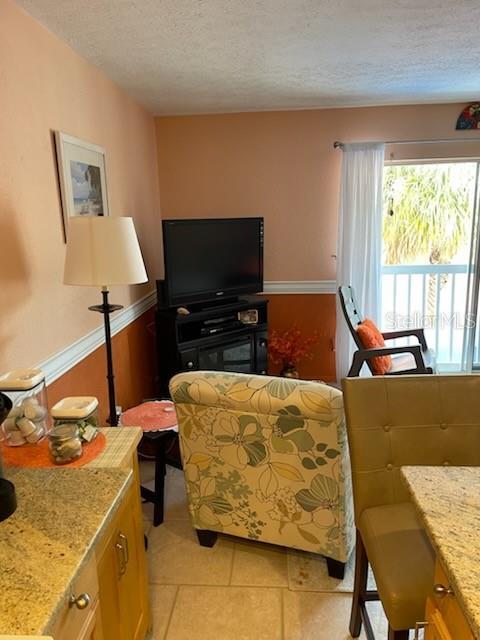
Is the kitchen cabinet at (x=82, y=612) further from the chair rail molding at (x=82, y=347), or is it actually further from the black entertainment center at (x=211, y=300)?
the black entertainment center at (x=211, y=300)

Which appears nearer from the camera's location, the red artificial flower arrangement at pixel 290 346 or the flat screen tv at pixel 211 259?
the flat screen tv at pixel 211 259

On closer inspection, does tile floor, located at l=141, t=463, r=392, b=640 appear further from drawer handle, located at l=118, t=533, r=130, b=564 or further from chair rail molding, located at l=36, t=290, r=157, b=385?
chair rail molding, located at l=36, t=290, r=157, b=385

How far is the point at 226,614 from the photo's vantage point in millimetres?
1830

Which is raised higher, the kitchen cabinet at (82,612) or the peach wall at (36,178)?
the peach wall at (36,178)

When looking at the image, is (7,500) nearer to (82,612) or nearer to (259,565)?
(82,612)

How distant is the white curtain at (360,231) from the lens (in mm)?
3766

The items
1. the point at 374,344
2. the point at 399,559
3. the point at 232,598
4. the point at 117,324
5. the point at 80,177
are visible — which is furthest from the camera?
the point at 374,344

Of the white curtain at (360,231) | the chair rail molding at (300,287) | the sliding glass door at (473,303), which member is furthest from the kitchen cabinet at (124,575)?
the sliding glass door at (473,303)

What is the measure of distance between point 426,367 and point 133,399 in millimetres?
2010

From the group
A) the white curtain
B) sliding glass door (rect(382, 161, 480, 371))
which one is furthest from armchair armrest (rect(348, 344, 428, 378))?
sliding glass door (rect(382, 161, 480, 371))

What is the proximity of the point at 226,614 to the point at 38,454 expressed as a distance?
3.30ft

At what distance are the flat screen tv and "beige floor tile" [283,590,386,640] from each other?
2.06m

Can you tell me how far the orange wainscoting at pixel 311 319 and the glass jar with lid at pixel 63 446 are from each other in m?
2.93

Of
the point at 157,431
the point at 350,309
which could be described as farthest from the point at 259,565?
the point at 350,309
